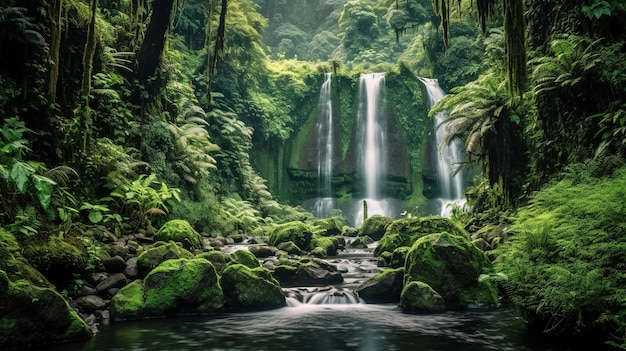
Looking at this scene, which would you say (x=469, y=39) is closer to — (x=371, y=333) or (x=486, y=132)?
(x=486, y=132)

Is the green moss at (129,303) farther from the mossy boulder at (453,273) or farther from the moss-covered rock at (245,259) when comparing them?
the mossy boulder at (453,273)

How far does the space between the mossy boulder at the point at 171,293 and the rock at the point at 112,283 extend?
0.33 m

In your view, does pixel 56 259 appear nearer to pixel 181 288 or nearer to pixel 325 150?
pixel 181 288

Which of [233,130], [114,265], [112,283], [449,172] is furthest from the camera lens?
[449,172]

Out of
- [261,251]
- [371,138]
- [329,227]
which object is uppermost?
[371,138]

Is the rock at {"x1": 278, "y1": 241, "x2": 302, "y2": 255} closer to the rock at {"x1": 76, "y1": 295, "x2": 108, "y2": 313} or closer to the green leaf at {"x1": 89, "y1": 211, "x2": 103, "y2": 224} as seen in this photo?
the green leaf at {"x1": 89, "y1": 211, "x2": 103, "y2": 224}

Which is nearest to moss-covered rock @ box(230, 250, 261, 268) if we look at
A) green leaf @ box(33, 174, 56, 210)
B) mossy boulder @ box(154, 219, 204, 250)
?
mossy boulder @ box(154, 219, 204, 250)

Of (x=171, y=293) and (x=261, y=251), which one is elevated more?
(x=261, y=251)

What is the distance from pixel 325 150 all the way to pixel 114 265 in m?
19.7

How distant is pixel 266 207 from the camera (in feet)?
72.5

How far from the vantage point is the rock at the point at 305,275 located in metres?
10.9

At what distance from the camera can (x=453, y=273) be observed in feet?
29.7

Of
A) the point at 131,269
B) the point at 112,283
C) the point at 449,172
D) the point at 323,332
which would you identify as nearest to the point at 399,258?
the point at 323,332

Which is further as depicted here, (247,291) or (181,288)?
(247,291)
